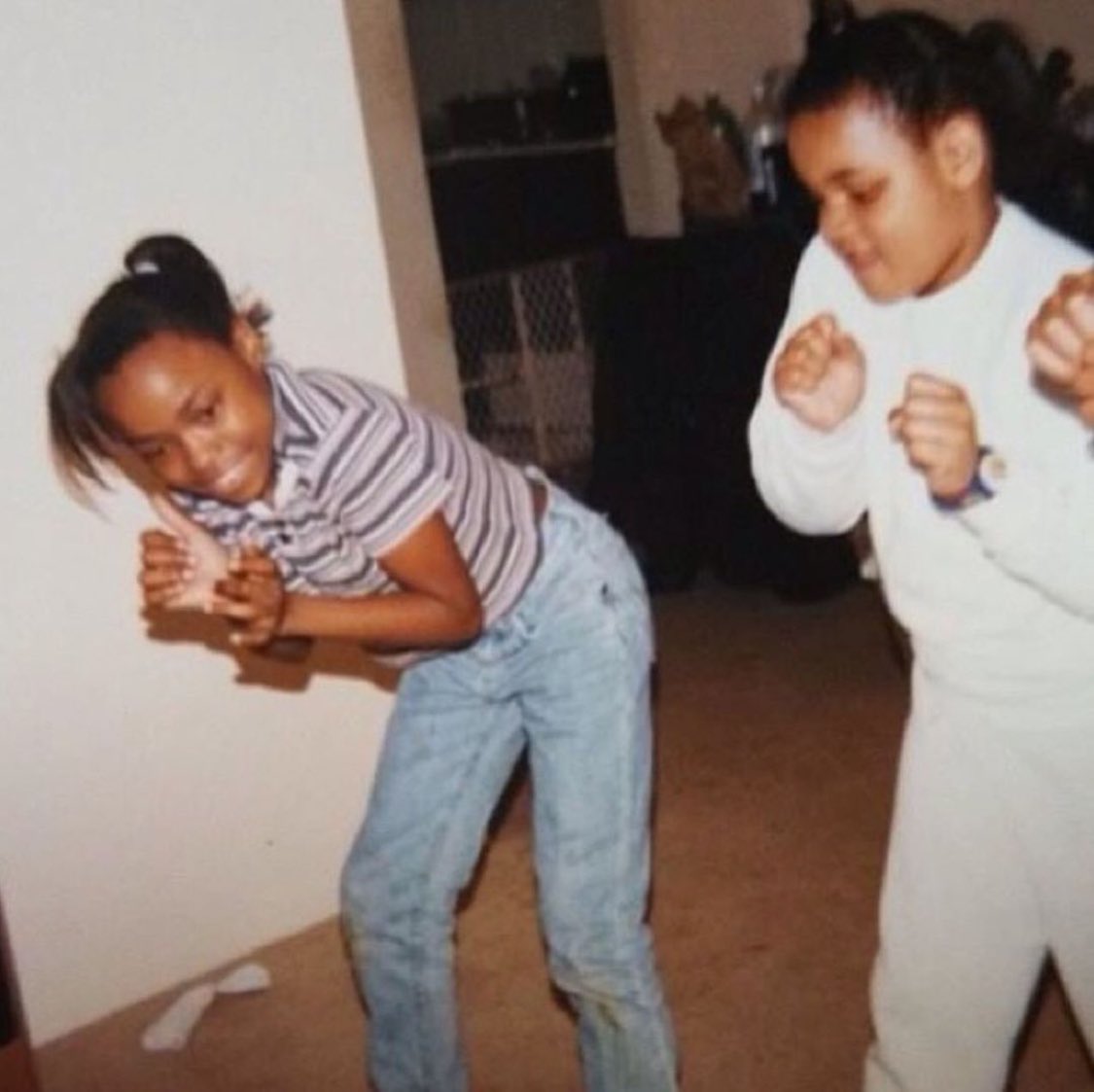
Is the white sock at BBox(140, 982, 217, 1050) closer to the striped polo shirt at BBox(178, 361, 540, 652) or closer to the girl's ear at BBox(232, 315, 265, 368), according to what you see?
the striped polo shirt at BBox(178, 361, 540, 652)

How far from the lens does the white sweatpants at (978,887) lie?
1.13m

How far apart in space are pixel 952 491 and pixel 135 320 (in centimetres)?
64

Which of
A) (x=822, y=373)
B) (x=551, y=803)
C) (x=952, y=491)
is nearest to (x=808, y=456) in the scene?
(x=822, y=373)

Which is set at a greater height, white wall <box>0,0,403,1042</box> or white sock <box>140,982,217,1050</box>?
white wall <box>0,0,403,1042</box>

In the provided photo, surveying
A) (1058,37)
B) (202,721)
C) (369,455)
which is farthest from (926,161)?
(1058,37)

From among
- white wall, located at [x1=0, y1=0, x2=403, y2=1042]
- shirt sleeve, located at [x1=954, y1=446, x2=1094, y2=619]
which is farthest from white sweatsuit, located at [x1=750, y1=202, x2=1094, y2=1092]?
white wall, located at [x1=0, y1=0, x2=403, y2=1042]

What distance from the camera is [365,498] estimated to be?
127 centimetres

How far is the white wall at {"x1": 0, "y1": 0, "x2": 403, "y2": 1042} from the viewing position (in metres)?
1.78

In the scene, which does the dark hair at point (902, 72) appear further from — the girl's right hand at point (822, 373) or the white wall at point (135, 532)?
the white wall at point (135, 532)

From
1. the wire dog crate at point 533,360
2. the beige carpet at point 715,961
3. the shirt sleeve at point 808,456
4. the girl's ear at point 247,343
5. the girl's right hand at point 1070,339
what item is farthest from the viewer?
the wire dog crate at point 533,360

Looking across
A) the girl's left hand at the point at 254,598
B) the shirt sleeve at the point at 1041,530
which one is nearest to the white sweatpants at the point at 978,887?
the shirt sleeve at the point at 1041,530

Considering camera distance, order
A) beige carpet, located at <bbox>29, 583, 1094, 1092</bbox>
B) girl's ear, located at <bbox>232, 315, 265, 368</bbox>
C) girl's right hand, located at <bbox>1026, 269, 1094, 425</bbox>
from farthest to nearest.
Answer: beige carpet, located at <bbox>29, 583, 1094, 1092</bbox>, girl's ear, located at <bbox>232, 315, 265, 368</bbox>, girl's right hand, located at <bbox>1026, 269, 1094, 425</bbox>

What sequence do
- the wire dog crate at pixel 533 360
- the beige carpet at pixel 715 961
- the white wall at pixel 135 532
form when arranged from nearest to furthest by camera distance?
the beige carpet at pixel 715 961 → the white wall at pixel 135 532 → the wire dog crate at pixel 533 360

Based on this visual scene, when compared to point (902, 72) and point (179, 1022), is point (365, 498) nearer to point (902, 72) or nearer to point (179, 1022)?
point (902, 72)
